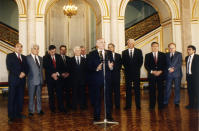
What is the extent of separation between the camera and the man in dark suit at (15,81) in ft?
13.6

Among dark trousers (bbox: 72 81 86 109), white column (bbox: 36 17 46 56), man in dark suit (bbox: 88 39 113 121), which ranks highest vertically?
white column (bbox: 36 17 46 56)

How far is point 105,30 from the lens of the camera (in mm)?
8438

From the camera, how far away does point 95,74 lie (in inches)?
149

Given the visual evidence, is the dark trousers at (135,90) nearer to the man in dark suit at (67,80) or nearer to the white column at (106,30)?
the man in dark suit at (67,80)

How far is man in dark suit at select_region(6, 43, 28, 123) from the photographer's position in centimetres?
413

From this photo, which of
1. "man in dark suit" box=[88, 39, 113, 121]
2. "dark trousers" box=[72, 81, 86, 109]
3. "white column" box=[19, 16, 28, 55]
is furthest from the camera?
"white column" box=[19, 16, 28, 55]

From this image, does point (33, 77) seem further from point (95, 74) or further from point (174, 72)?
point (174, 72)

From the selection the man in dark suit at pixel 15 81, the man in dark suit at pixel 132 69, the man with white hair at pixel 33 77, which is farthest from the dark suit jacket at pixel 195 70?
the man in dark suit at pixel 15 81

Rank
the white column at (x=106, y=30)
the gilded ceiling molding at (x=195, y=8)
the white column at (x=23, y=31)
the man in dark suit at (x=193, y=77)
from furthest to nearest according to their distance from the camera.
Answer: the gilded ceiling molding at (x=195, y=8) < the white column at (x=106, y=30) < the white column at (x=23, y=31) < the man in dark suit at (x=193, y=77)

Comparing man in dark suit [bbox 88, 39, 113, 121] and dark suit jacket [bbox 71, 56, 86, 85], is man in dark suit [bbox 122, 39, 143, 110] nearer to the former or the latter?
dark suit jacket [bbox 71, 56, 86, 85]

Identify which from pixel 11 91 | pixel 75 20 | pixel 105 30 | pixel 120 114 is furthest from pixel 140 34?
pixel 11 91

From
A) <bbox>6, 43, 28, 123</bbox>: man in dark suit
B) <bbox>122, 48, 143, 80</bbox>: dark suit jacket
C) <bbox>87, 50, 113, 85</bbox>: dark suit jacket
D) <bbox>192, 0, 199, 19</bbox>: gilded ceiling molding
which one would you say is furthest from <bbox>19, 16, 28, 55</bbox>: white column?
<bbox>192, 0, 199, 19</bbox>: gilded ceiling molding

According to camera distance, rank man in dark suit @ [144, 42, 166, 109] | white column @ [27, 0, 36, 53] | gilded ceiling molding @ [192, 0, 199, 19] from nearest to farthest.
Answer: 1. man in dark suit @ [144, 42, 166, 109]
2. white column @ [27, 0, 36, 53]
3. gilded ceiling molding @ [192, 0, 199, 19]

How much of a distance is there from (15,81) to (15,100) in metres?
0.41
